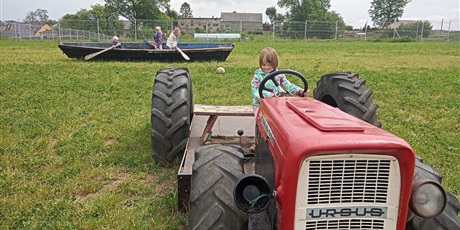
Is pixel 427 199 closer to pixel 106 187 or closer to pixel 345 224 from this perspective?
pixel 345 224

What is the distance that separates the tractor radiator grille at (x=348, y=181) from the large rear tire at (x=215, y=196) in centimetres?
63

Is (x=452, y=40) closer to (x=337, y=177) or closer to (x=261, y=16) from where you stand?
(x=337, y=177)

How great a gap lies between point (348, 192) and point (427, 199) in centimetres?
54

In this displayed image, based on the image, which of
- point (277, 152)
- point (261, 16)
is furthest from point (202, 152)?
point (261, 16)

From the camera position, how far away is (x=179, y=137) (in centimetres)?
440

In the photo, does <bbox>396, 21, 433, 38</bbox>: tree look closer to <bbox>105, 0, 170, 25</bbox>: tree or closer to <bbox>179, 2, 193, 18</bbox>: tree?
<bbox>105, 0, 170, 25</bbox>: tree

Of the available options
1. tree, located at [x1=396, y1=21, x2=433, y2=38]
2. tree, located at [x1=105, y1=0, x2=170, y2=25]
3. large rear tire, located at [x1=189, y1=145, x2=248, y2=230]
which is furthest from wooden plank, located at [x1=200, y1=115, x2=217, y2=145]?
tree, located at [x1=105, y1=0, x2=170, y2=25]

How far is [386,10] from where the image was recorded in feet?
272

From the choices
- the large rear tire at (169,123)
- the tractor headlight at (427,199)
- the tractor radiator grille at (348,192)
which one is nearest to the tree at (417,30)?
the large rear tire at (169,123)

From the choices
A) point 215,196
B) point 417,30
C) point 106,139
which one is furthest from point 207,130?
point 417,30

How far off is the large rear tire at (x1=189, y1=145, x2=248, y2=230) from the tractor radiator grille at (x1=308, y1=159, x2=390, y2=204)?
0.63m

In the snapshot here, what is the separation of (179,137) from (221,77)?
6.89m

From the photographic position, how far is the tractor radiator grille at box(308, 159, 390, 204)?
1896mm

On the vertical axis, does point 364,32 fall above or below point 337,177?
above
